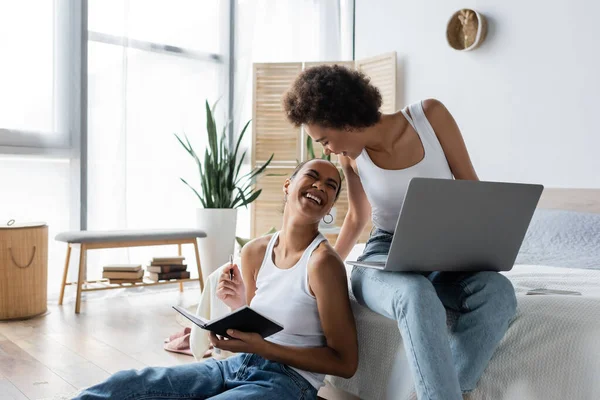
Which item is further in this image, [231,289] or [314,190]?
[231,289]

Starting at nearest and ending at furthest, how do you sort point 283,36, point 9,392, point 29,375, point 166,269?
point 9,392, point 29,375, point 166,269, point 283,36

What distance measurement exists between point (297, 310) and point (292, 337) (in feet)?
0.24

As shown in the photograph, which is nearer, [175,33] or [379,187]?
[379,187]

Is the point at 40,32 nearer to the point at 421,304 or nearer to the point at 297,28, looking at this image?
the point at 297,28

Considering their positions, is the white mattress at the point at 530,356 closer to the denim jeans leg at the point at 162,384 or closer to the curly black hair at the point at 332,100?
the denim jeans leg at the point at 162,384

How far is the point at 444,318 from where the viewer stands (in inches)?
55.8

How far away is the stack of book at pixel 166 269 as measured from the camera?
4273mm

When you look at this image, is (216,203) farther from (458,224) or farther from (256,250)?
(458,224)

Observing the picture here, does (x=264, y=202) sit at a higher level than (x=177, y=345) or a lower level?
higher

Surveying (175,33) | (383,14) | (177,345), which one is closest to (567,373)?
(177,345)

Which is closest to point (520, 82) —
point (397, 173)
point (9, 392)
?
point (397, 173)

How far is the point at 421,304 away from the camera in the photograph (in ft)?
4.61

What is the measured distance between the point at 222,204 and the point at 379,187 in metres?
3.06

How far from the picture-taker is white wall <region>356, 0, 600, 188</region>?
355cm
